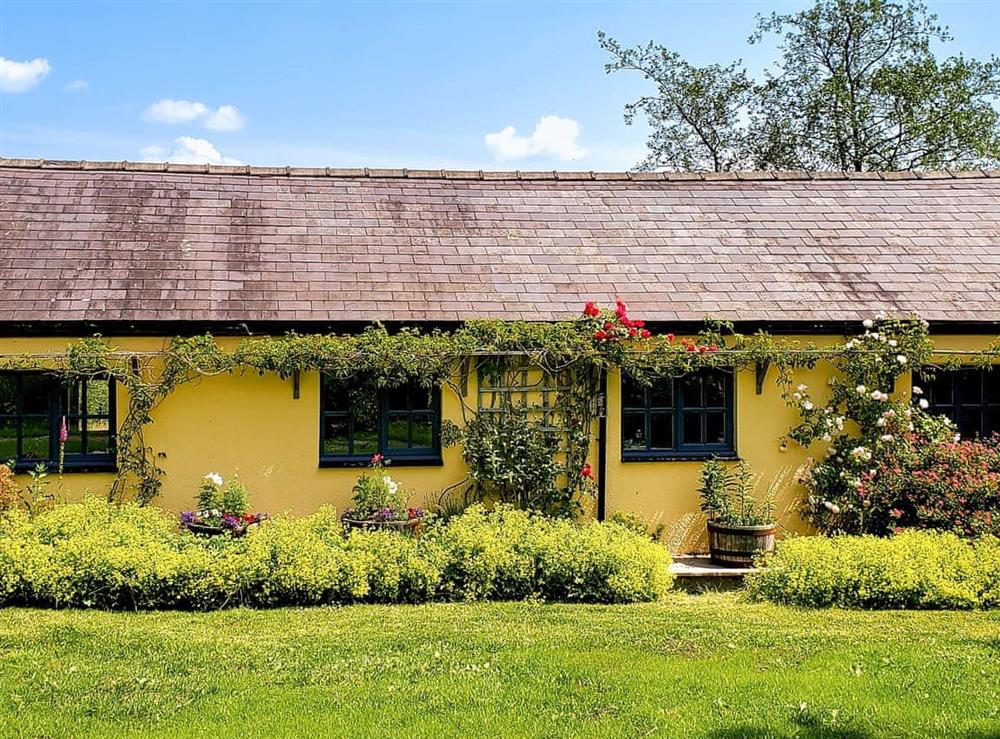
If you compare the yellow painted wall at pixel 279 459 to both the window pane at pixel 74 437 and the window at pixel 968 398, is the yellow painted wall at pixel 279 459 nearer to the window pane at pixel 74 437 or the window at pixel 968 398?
the window pane at pixel 74 437

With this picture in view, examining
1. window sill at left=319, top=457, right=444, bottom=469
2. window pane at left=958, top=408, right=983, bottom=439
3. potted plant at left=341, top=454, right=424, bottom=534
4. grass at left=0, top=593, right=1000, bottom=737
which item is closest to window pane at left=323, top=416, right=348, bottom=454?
window sill at left=319, top=457, right=444, bottom=469

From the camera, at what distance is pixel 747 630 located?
27.1 ft

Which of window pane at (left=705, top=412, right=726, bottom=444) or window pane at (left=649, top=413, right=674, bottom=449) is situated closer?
window pane at (left=649, top=413, right=674, bottom=449)

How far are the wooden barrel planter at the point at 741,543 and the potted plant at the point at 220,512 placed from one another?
5388 millimetres

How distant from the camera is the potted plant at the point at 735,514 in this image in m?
11.3

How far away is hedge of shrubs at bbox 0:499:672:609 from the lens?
8.98 m

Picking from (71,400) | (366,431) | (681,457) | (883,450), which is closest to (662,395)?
(681,457)

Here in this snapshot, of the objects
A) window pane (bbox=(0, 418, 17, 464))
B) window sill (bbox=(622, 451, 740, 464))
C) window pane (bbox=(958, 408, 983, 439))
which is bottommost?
window sill (bbox=(622, 451, 740, 464))

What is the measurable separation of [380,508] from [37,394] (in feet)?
14.3

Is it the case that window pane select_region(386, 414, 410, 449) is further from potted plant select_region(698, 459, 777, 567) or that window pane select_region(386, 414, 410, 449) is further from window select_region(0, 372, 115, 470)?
potted plant select_region(698, 459, 777, 567)

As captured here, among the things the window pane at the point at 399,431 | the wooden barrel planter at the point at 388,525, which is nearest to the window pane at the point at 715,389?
the window pane at the point at 399,431

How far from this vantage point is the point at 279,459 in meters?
11.8

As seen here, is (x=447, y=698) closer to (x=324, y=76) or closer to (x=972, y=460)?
(x=972, y=460)

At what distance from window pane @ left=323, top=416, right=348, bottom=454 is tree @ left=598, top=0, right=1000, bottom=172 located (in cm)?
2556
